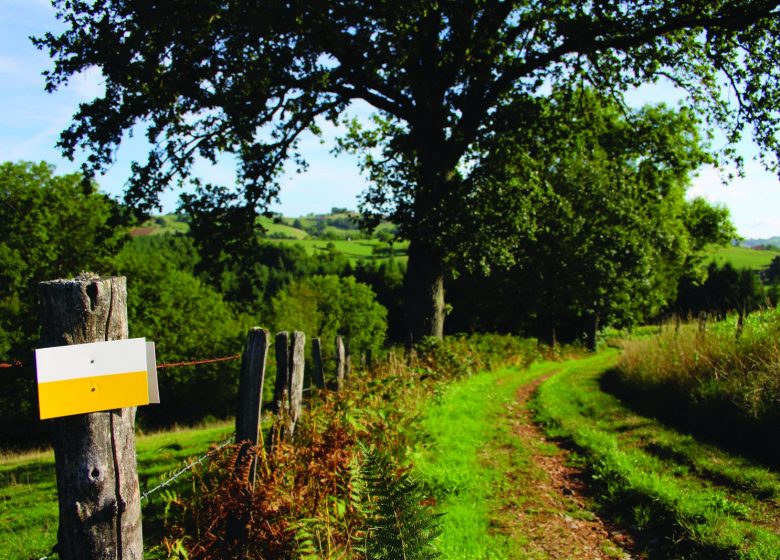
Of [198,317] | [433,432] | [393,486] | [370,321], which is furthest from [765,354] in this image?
[370,321]

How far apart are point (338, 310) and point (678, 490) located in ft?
173

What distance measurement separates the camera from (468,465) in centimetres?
741

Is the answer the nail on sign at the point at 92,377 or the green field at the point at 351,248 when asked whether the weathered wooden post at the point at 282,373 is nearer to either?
the nail on sign at the point at 92,377

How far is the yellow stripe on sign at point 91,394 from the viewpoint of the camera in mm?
2309

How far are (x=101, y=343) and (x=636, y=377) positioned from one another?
1275cm

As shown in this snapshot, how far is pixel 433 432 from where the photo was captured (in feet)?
28.2

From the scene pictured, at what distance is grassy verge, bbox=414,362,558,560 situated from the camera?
204 inches

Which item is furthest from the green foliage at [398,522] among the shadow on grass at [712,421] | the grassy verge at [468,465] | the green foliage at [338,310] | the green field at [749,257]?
the green field at [749,257]

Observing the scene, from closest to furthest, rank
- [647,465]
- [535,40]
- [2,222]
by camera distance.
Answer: [647,465] < [535,40] < [2,222]

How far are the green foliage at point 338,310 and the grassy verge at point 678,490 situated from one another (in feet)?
153

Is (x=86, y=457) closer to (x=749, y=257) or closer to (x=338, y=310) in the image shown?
(x=338, y=310)

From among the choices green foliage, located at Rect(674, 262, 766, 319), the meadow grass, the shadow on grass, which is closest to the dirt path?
the shadow on grass

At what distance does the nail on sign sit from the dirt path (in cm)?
416

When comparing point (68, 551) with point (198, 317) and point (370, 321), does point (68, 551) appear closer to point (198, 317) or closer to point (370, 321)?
point (198, 317)
